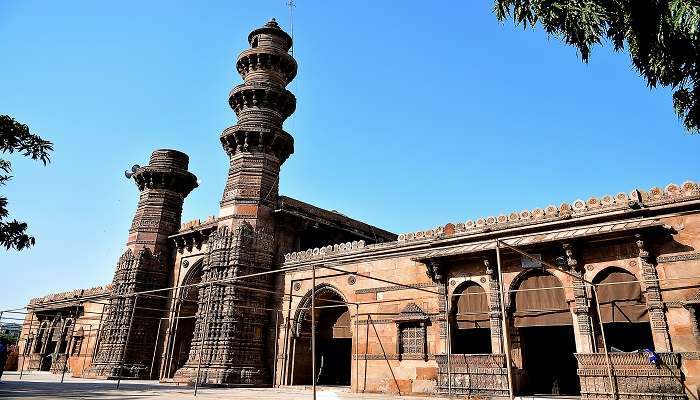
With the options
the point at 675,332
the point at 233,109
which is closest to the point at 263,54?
the point at 233,109

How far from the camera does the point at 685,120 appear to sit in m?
11.1

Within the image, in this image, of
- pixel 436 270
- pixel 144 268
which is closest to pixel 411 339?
pixel 436 270

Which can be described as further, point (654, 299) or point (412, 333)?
point (412, 333)

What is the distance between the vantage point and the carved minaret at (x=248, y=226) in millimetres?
19234

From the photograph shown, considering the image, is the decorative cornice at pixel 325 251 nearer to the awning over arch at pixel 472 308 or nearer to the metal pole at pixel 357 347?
the metal pole at pixel 357 347

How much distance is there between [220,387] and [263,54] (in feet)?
50.6

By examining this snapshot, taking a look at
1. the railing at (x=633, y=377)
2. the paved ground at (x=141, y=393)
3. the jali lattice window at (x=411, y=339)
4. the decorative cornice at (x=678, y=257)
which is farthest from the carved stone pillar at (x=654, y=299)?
the jali lattice window at (x=411, y=339)

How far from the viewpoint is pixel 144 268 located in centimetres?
2555

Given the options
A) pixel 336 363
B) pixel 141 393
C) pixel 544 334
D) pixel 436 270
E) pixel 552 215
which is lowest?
pixel 141 393

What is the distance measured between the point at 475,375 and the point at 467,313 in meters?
2.66

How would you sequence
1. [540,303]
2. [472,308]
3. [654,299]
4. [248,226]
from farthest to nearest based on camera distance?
[248,226]
[472,308]
[540,303]
[654,299]

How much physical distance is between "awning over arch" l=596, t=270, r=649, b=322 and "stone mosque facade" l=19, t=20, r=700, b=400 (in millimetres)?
38

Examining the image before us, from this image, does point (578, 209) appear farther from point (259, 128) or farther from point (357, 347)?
point (259, 128)

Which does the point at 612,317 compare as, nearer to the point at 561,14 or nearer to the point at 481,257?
the point at 481,257
